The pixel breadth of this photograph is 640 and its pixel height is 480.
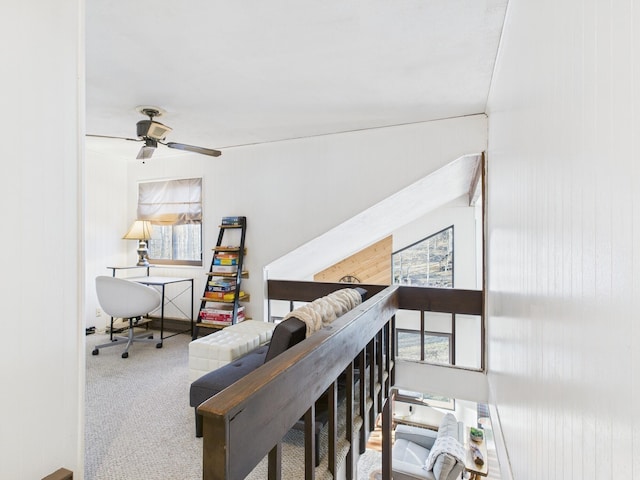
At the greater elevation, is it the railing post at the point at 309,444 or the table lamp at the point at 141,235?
the table lamp at the point at 141,235

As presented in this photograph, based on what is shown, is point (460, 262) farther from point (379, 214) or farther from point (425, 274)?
point (379, 214)

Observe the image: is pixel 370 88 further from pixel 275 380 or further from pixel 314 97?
pixel 275 380

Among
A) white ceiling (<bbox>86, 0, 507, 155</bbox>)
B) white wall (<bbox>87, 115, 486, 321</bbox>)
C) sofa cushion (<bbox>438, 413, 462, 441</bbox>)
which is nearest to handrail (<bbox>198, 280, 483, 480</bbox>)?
white ceiling (<bbox>86, 0, 507, 155</bbox>)

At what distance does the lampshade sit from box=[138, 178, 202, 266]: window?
24cm

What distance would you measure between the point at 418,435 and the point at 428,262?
111 inches

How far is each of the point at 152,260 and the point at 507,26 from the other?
16.2ft

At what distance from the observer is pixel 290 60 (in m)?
2.21

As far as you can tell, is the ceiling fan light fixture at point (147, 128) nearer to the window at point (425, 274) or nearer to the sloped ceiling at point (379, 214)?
the sloped ceiling at point (379, 214)

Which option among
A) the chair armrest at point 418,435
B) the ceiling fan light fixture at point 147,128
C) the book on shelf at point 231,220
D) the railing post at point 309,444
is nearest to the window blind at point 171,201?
the book on shelf at point 231,220

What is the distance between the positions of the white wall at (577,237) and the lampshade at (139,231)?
4505 mm

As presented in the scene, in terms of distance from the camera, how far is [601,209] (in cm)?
66

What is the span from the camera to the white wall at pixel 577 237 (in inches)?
22.2

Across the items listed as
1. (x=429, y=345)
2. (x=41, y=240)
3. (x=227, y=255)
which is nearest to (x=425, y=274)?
(x=429, y=345)

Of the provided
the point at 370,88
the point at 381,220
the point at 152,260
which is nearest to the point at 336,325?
the point at 370,88
